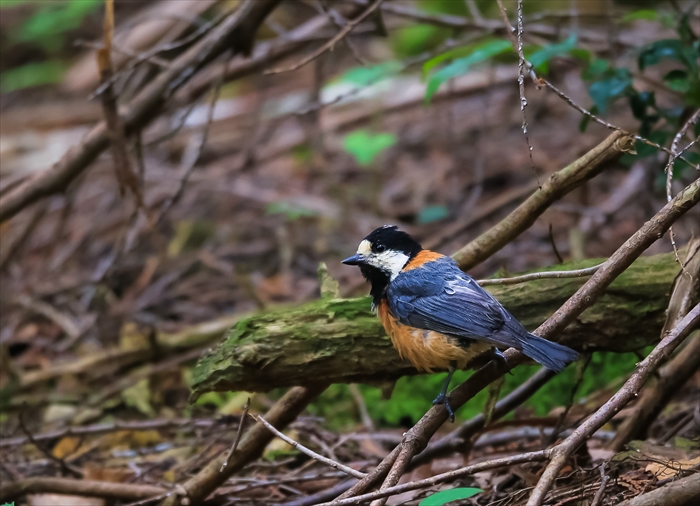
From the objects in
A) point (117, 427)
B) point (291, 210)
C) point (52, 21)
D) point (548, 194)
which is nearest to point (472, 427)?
point (548, 194)

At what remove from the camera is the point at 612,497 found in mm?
2258

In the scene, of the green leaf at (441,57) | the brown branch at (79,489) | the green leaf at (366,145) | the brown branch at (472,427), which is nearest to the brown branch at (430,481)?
the brown branch at (472,427)

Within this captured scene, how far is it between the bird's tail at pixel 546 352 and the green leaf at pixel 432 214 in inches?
154

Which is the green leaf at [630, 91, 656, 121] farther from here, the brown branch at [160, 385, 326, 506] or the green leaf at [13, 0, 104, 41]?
the green leaf at [13, 0, 104, 41]

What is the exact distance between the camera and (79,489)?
120 inches

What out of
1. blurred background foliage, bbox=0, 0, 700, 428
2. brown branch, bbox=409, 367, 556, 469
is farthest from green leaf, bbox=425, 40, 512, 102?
brown branch, bbox=409, 367, 556, 469

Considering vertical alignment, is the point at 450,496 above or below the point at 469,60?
below

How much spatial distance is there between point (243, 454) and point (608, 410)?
1589mm

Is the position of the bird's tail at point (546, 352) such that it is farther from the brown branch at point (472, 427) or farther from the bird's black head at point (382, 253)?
the bird's black head at point (382, 253)

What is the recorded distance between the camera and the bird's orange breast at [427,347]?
2.68 metres

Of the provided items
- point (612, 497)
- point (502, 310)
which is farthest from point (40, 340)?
point (612, 497)

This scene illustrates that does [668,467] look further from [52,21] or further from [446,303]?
[52,21]

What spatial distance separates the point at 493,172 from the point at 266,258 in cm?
259

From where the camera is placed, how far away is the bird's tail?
235cm
